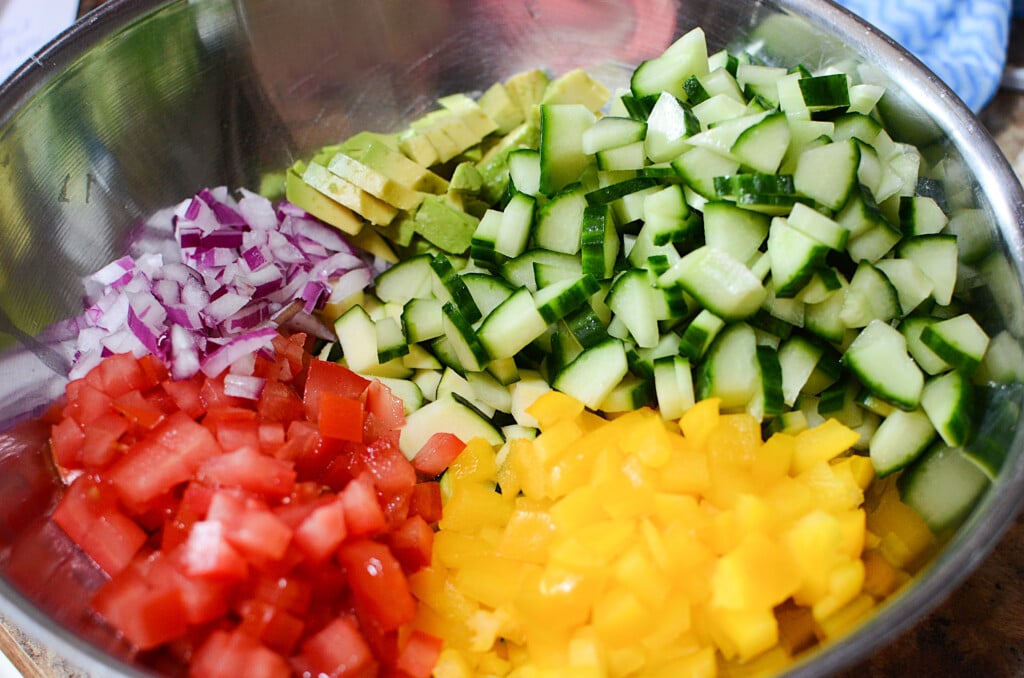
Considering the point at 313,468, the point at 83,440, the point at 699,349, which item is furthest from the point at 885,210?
the point at 83,440

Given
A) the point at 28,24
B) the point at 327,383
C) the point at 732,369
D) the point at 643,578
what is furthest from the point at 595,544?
the point at 28,24

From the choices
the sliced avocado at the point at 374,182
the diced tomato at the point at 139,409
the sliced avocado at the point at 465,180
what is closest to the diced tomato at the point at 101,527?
the diced tomato at the point at 139,409

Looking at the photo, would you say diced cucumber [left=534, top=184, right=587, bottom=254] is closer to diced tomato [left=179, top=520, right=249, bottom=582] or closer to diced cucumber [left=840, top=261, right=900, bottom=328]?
diced cucumber [left=840, top=261, right=900, bottom=328]

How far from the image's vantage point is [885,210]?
155 centimetres

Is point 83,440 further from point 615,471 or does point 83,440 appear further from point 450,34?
point 450,34

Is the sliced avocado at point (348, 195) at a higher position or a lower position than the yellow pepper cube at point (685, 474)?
higher

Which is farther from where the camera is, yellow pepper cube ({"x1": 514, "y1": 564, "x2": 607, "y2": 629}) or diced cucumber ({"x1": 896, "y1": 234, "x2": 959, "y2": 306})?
diced cucumber ({"x1": 896, "y1": 234, "x2": 959, "y2": 306})

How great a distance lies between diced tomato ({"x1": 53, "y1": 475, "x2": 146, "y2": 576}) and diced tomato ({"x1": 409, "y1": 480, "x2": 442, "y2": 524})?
0.46m

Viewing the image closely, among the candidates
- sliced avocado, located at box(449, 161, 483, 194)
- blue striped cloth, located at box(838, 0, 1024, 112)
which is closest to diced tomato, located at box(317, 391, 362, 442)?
sliced avocado, located at box(449, 161, 483, 194)

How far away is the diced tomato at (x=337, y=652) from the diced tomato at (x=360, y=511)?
0.15 m

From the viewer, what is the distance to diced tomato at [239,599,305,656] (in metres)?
1.19

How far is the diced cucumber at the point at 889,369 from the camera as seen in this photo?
137cm

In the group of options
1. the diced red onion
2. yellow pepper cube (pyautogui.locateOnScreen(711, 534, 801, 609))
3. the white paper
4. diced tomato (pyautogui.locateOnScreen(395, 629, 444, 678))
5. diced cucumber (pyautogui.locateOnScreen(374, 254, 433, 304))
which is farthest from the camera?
the white paper

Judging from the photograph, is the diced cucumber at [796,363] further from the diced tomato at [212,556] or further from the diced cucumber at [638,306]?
the diced tomato at [212,556]
